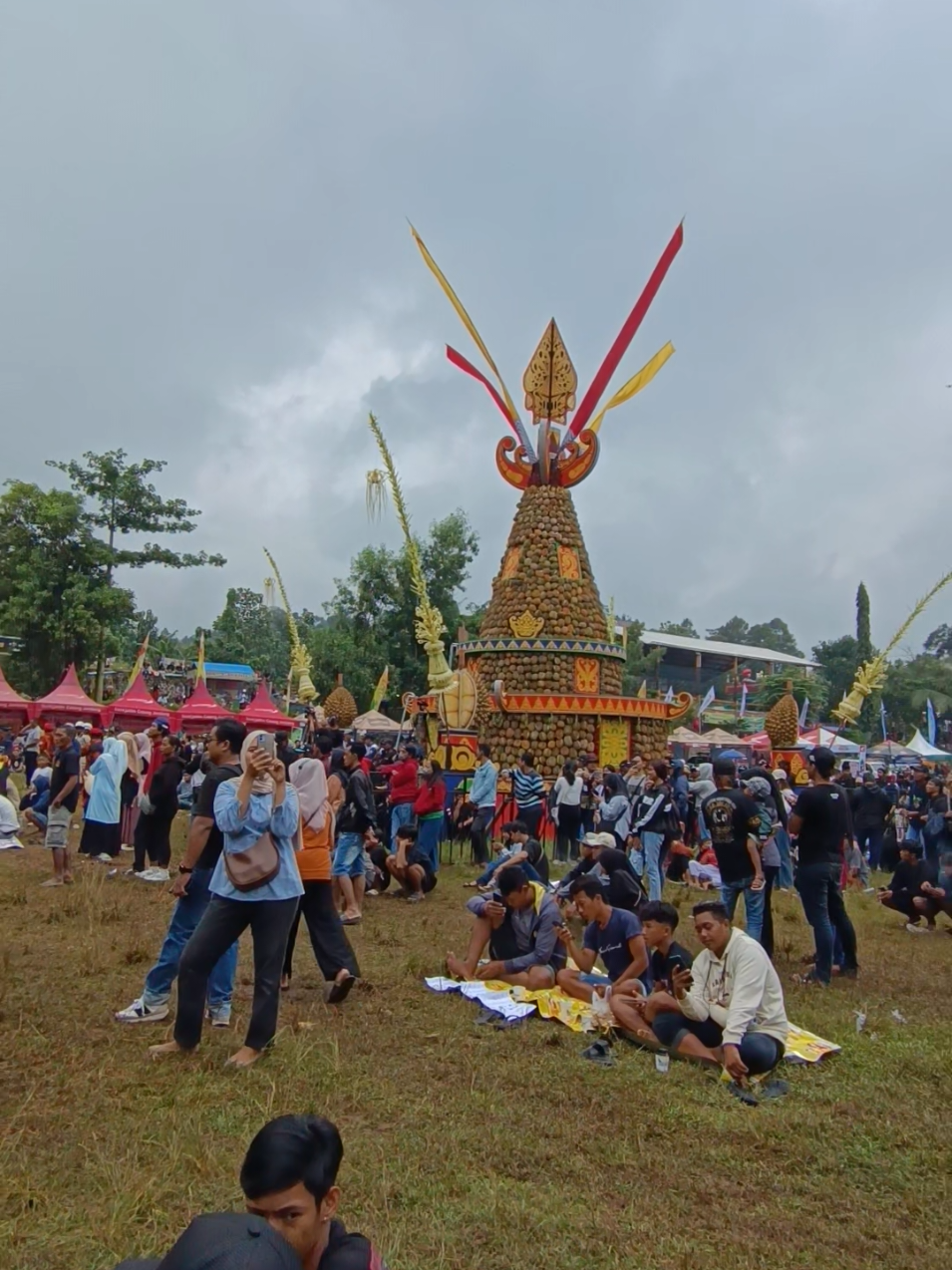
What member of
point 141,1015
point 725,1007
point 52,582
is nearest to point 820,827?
point 725,1007

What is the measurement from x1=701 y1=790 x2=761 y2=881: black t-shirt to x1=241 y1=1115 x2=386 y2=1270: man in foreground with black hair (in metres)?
4.92

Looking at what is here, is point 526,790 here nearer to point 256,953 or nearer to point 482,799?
point 482,799

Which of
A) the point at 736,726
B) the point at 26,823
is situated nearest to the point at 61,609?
the point at 26,823

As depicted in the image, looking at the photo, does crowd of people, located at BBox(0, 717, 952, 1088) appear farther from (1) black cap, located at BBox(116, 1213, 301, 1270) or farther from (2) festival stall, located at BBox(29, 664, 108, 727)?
(2) festival stall, located at BBox(29, 664, 108, 727)

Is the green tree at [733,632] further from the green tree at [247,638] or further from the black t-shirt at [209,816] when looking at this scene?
the black t-shirt at [209,816]

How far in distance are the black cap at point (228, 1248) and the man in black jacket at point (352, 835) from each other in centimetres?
640

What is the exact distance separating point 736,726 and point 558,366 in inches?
1124

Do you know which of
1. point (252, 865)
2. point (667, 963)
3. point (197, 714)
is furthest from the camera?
point (197, 714)

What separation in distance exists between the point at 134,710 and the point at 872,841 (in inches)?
642

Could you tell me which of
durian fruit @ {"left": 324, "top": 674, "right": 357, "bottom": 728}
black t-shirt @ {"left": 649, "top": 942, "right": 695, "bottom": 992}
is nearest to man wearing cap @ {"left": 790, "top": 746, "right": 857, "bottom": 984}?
black t-shirt @ {"left": 649, "top": 942, "right": 695, "bottom": 992}

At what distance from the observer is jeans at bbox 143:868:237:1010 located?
16.4 feet

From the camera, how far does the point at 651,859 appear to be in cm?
858

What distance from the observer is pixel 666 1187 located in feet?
11.1

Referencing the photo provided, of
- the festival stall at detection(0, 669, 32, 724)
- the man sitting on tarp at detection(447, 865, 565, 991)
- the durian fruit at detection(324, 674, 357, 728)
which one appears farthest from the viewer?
the festival stall at detection(0, 669, 32, 724)
